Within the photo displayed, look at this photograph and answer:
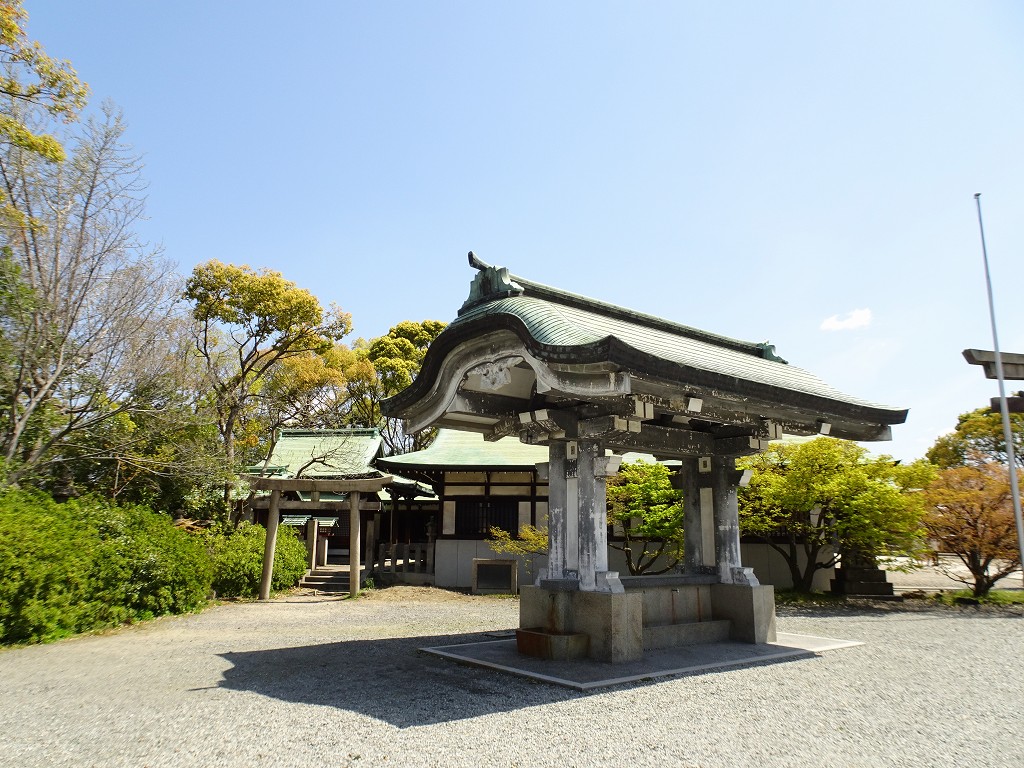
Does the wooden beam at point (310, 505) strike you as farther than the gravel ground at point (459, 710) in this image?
Yes

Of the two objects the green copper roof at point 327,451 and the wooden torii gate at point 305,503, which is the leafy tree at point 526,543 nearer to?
the wooden torii gate at point 305,503

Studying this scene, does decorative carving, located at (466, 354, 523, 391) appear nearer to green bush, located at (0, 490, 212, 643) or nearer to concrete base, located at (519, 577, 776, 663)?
concrete base, located at (519, 577, 776, 663)

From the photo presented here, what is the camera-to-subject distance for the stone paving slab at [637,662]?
23.2 ft

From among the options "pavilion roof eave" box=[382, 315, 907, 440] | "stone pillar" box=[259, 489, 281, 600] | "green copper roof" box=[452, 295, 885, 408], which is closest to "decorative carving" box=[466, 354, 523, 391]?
"pavilion roof eave" box=[382, 315, 907, 440]

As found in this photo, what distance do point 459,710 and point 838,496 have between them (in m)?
12.7

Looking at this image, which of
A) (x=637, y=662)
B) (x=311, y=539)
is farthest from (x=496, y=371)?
(x=311, y=539)

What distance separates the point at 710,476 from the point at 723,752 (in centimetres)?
583

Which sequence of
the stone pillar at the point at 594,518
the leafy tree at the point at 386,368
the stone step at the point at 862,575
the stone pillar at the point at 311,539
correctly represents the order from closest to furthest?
the stone pillar at the point at 594,518 → the stone step at the point at 862,575 → the stone pillar at the point at 311,539 → the leafy tree at the point at 386,368

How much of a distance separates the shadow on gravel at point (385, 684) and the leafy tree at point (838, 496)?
419 inches

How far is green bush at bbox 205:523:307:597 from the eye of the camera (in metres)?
16.2

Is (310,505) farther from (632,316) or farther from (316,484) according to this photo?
(632,316)

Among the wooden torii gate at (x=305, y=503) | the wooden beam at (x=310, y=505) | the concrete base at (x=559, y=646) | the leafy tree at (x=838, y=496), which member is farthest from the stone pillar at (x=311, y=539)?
the concrete base at (x=559, y=646)

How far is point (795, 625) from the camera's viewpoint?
12125 millimetres

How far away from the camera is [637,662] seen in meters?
7.84
